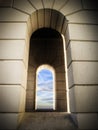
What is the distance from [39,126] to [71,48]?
1.34m

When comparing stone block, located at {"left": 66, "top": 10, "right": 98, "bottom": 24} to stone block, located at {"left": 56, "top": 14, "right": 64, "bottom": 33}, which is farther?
stone block, located at {"left": 56, "top": 14, "right": 64, "bottom": 33}

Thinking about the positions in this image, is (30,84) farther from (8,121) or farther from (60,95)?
(8,121)

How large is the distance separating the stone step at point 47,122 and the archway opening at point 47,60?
402cm

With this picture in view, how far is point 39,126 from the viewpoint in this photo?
1882mm

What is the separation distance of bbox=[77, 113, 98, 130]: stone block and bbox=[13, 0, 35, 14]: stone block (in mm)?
2026

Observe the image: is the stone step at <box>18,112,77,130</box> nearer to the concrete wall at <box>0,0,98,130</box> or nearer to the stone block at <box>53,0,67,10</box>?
the concrete wall at <box>0,0,98,130</box>

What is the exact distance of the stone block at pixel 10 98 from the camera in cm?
184

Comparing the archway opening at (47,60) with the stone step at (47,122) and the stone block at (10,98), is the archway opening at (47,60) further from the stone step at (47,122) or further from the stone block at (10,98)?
the stone block at (10,98)

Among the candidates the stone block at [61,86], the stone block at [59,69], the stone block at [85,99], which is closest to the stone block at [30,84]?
the stone block at [61,86]

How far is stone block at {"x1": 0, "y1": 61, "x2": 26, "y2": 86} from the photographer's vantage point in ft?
6.44

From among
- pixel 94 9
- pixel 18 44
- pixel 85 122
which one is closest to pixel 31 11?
pixel 18 44

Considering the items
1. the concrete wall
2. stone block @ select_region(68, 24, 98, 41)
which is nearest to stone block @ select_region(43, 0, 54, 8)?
the concrete wall

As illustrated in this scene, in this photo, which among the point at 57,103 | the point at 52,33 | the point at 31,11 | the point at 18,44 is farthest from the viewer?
the point at 52,33

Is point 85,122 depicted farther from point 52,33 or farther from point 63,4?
point 52,33
